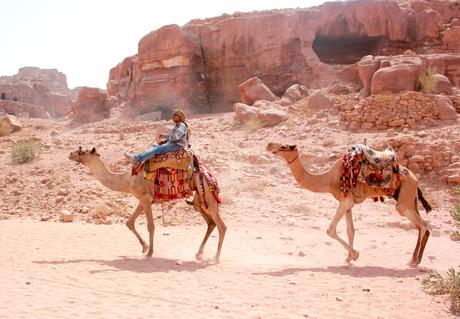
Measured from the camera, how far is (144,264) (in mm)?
7461

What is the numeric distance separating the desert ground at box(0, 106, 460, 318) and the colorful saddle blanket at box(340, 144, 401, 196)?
4.42 feet

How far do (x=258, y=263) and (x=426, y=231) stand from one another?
278 cm

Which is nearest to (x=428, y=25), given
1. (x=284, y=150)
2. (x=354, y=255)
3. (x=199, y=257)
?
(x=284, y=150)

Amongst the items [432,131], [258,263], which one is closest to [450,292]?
[258,263]

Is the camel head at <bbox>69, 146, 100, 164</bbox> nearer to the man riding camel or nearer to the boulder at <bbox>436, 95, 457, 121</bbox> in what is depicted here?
the man riding camel

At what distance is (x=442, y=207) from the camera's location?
40.8 feet

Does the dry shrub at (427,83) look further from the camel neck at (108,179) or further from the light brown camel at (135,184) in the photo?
the camel neck at (108,179)

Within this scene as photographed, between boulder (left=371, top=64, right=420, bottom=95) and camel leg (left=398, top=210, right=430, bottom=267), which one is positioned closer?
camel leg (left=398, top=210, right=430, bottom=267)

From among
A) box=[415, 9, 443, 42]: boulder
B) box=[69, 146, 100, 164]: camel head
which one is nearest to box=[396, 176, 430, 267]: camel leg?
box=[69, 146, 100, 164]: camel head

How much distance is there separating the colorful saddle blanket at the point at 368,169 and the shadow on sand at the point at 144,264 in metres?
2.65

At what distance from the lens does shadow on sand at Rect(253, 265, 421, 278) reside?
22.8 ft

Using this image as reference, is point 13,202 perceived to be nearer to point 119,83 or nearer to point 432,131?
point 432,131

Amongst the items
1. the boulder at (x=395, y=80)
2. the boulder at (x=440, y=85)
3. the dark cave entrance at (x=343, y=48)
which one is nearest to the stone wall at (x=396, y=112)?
the boulder at (x=395, y=80)

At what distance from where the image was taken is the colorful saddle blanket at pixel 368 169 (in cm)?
764
